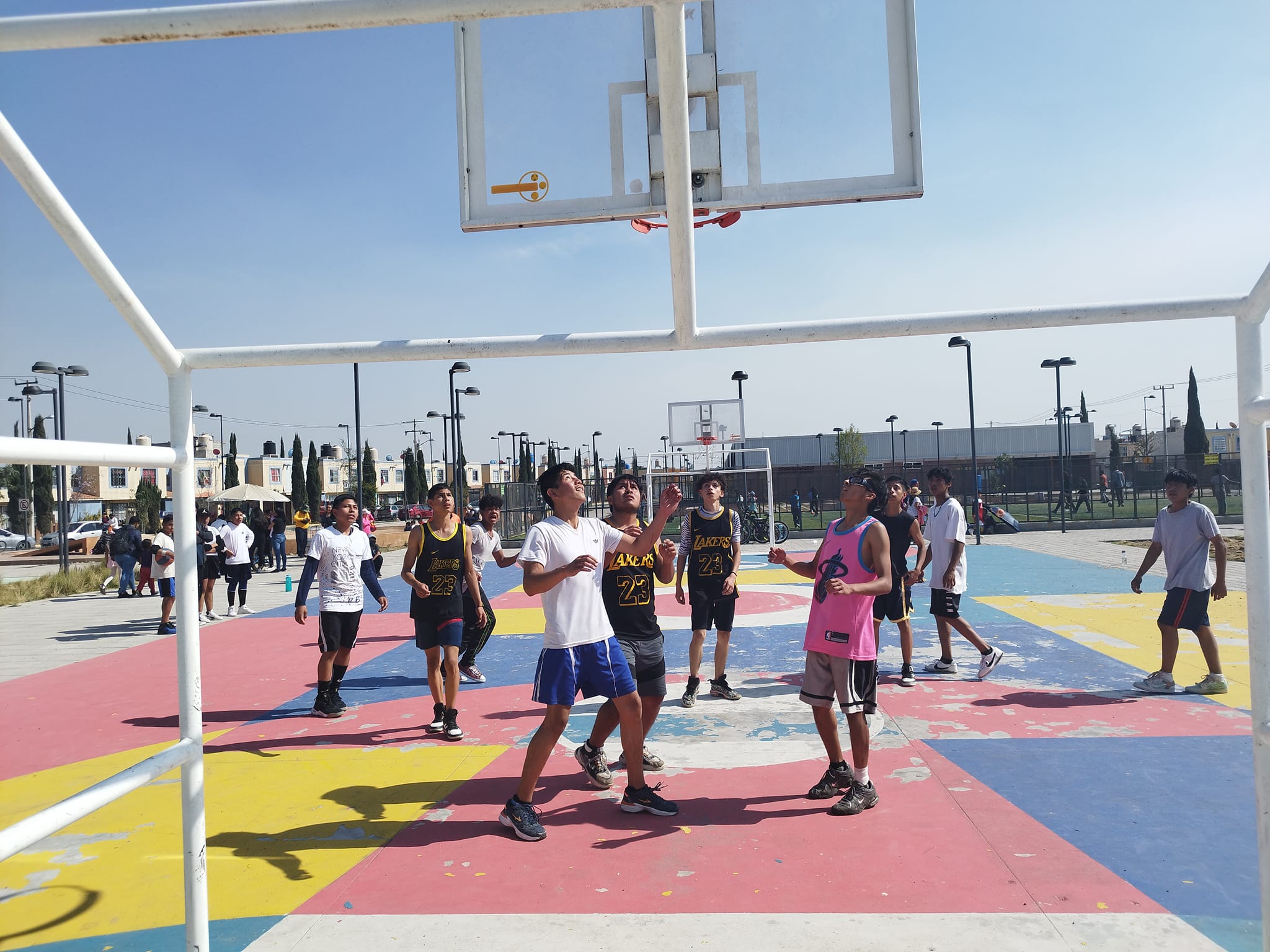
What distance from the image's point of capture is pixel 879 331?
2.96m

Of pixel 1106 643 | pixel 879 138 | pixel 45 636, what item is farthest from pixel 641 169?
pixel 45 636

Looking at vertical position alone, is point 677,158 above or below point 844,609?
above

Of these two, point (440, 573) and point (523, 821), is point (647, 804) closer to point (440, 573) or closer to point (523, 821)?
point (523, 821)

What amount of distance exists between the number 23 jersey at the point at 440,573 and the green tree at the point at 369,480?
57272 millimetres

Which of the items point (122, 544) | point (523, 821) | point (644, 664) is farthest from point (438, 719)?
point (122, 544)

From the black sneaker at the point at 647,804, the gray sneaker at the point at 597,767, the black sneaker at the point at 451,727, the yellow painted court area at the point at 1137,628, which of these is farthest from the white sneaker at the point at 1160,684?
the black sneaker at the point at 451,727

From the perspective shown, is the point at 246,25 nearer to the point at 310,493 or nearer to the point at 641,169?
the point at 641,169

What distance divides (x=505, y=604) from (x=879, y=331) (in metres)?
12.3

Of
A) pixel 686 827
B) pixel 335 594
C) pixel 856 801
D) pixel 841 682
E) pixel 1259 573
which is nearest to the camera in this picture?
pixel 1259 573

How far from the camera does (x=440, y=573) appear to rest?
6699mm

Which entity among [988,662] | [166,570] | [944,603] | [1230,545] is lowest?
[1230,545]

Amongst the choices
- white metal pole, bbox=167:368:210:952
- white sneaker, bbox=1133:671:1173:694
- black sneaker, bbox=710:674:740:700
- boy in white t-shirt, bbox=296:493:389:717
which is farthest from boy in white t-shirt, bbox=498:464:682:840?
white sneaker, bbox=1133:671:1173:694

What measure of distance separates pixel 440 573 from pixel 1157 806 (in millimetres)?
4974

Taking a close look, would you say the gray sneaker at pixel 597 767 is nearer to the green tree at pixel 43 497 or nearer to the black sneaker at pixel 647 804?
the black sneaker at pixel 647 804
